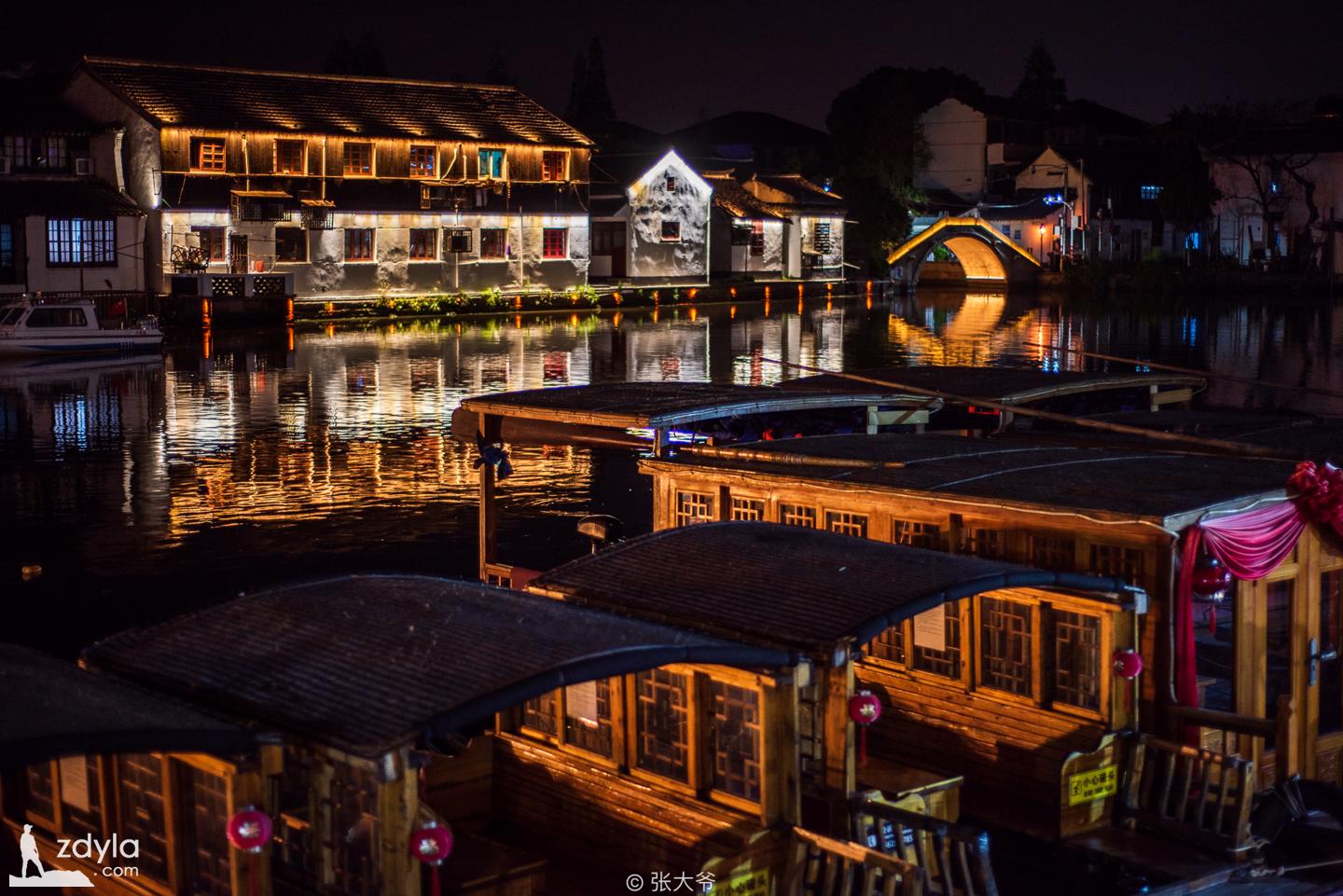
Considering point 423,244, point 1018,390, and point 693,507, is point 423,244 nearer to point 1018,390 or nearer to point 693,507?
point 1018,390

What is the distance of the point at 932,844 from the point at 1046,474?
4297 mm

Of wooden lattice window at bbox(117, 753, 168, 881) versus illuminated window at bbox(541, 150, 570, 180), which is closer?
wooden lattice window at bbox(117, 753, 168, 881)

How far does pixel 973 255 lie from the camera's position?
321 feet

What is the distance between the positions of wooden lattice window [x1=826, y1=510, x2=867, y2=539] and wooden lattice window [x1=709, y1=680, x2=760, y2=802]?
11.6 ft

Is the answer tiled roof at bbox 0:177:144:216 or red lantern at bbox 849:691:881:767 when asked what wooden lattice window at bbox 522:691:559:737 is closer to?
red lantern at bbox 849:691:881:767

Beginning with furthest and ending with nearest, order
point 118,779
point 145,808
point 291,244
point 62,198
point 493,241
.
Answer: point 493,241 < point 291,244 < point 62,198 < point 118,779 < point 145,808

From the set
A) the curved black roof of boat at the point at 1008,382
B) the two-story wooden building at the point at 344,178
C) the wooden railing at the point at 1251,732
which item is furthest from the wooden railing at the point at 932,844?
the two-story wooden building at the point at 344,178

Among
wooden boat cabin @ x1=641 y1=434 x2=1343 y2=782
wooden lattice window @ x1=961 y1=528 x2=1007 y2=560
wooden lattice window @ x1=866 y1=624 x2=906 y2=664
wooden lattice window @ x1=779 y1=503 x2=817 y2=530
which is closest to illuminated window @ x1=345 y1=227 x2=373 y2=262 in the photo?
wooden boat cabin @ x1=641 y1=434 x2=1343 y2=782

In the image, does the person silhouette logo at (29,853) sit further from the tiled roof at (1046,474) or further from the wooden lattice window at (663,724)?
the tiled roof at (1046,474)

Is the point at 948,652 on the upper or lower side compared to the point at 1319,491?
lower

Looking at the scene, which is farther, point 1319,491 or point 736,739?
point 1319,491

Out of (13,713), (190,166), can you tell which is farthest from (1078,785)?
(190,166)

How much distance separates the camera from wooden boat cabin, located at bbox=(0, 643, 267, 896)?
23.8ft

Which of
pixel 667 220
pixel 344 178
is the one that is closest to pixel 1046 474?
pixel 344 178
